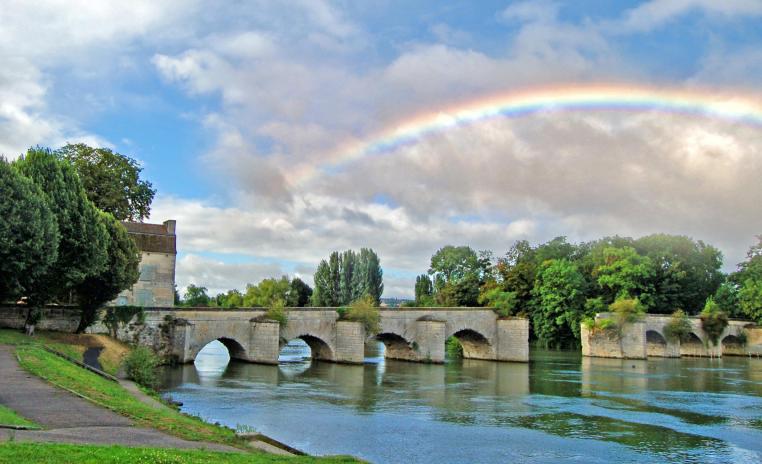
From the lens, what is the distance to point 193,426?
16141 millimetres

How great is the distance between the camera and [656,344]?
70062 mm

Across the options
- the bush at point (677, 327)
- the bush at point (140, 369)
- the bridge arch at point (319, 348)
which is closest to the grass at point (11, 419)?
the bush at point (140, 369)

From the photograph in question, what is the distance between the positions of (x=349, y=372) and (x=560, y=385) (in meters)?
13.6

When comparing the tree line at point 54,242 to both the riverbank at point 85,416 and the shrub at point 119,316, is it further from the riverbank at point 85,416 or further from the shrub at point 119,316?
the riverbank at point 85,416

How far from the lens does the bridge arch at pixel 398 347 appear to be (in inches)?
2096

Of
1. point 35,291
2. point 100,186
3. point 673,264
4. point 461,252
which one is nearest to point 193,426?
point 35,291

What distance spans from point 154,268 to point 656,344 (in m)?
51.9

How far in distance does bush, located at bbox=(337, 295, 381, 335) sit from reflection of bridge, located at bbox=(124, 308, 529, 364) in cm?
74

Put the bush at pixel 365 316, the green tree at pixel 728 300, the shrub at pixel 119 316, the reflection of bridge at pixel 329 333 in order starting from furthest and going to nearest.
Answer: the green tree at pixel 728 300 < the bush at pixel 365 316 < the reflection of bridge at pixel 329 333 < the shrub at pixel 119 316

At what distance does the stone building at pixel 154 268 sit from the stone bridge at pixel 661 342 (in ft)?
135

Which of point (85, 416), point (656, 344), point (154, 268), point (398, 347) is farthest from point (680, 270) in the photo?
point (85, 416)

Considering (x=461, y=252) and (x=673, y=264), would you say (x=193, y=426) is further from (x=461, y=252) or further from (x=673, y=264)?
(x=461, y=252)

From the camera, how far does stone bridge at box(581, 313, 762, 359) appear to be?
214 feet

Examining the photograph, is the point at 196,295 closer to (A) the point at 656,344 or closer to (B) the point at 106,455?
(A) the point at 656,344
